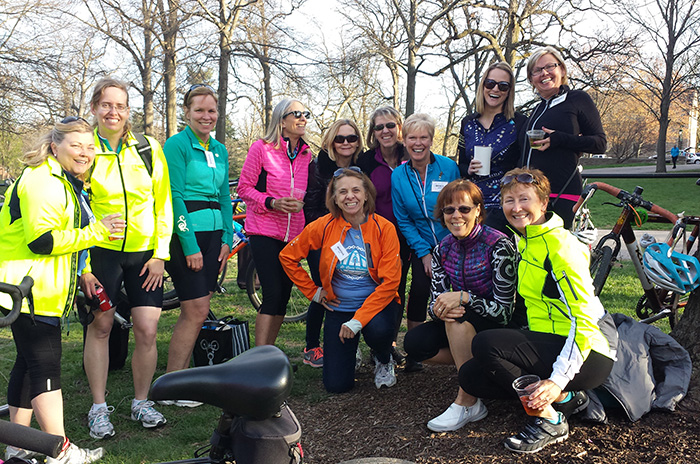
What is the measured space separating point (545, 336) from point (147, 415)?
8.07 ft

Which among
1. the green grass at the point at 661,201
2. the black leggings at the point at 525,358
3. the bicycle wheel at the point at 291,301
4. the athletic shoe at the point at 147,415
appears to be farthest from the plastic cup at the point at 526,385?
the green grass at the point at 661,201

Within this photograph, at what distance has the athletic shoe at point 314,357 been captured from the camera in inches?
181

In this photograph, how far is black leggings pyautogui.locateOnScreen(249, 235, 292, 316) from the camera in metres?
4.27

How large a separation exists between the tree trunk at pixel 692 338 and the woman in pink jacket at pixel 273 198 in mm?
2597

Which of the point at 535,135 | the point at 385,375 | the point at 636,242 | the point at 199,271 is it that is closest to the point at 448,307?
the point at 385,375

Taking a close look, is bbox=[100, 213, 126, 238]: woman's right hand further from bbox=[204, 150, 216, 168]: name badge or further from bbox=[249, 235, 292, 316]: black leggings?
bbox=[249, 235, 292, 316]: black leggings

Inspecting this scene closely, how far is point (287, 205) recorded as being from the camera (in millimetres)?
4180

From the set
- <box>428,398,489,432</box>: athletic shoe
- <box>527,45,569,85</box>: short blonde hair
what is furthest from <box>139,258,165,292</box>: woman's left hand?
<box>527,45,569,85</box>: short blonde hair

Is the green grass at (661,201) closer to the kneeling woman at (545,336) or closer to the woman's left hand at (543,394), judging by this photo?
the kneeling woman at (545,336)

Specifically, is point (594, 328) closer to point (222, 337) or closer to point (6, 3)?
point (222, 337)

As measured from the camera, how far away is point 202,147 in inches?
156

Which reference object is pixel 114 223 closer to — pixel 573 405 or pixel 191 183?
pixel 191 183

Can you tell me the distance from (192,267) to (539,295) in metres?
2.23

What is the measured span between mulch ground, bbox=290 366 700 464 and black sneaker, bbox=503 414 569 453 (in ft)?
0.12
